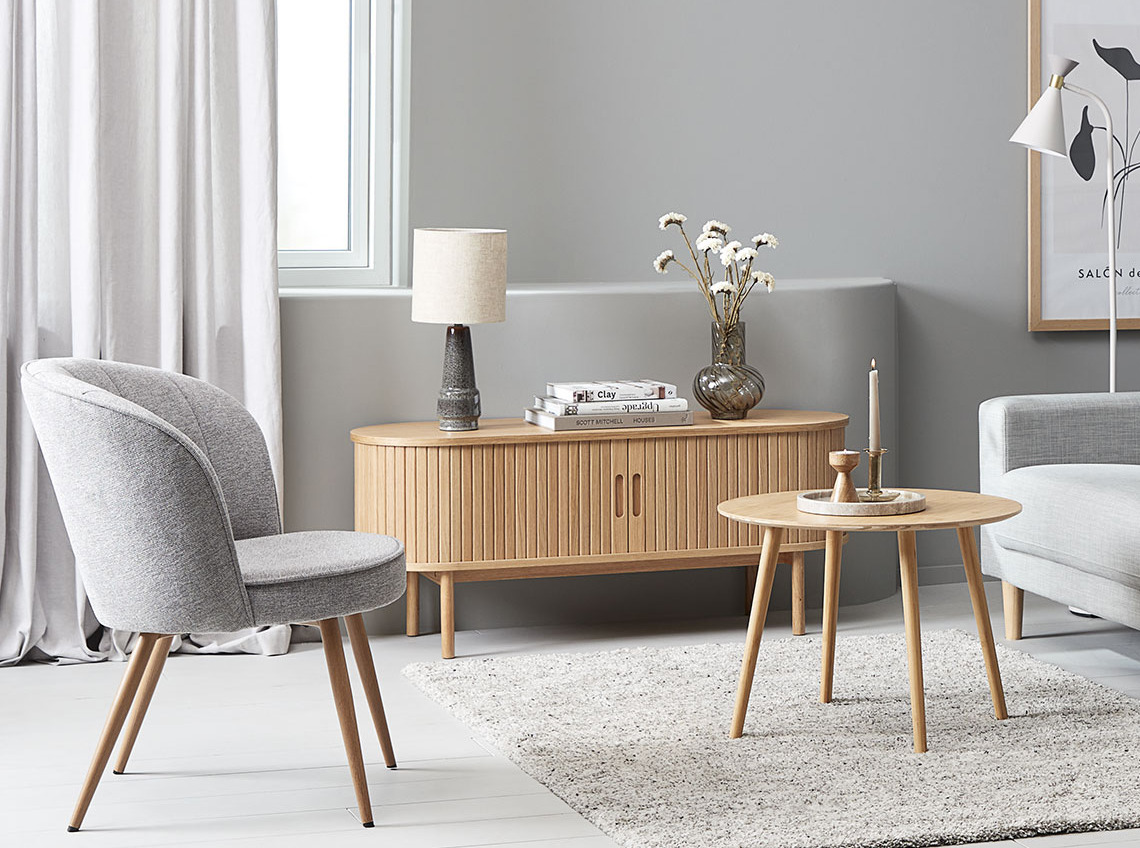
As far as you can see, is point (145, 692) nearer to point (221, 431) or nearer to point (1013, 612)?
point (221, 431)

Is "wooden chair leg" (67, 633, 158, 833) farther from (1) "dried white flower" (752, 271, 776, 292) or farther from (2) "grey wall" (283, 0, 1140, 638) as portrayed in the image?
(1) "dried white flower" (752, 271, 776, 292)

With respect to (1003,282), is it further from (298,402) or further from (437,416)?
(298,402)

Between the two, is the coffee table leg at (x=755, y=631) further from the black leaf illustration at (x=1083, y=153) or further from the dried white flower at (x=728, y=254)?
the black leaf illustration at (x=1083, y=153)

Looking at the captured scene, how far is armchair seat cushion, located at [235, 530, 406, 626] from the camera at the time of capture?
8.16ft

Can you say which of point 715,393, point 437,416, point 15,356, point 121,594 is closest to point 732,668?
point 715,393

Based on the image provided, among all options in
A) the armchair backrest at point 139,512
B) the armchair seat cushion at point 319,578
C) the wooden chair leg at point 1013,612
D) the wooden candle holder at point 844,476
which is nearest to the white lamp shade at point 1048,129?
the wooden chair leg at point 1013,612

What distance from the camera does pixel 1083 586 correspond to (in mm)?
3564

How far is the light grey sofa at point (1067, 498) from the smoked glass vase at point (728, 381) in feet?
2.03

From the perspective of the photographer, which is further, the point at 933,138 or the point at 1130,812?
the point at 933,138

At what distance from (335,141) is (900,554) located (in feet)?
7.19

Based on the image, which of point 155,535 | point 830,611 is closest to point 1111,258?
point 830,611

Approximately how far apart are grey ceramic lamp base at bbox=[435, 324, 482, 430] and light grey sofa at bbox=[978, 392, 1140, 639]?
1.36 meters

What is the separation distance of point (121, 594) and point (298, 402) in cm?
150

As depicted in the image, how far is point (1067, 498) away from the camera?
3.55 metres
